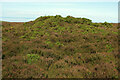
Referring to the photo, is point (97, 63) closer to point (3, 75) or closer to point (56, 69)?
point (56, 69)

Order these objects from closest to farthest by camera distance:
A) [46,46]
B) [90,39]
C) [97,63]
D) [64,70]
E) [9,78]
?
[9,78], [64,70], [97,63], [46,46], [90,39]

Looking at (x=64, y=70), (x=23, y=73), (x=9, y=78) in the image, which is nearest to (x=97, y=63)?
(x=64, y=70)

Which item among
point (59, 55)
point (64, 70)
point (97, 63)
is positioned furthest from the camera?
point (59, 55)

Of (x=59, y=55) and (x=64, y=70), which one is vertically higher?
(x=59, y=55)

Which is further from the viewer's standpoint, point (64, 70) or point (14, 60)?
point (14, 60)

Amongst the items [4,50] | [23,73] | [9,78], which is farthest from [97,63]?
[4,50]

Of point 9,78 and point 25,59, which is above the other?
point 25,59

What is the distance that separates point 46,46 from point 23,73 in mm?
5631

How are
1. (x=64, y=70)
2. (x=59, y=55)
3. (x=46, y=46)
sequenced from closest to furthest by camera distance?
1. (x=64, y=70)
2. (x=59, y=55)
3. (x=46, y=46)

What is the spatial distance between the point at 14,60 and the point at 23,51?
1945mm

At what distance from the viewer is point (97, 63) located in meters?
9.01

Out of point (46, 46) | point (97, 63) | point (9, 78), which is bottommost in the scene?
point (9, 78)

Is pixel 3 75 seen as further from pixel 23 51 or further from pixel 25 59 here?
pixel 23 51

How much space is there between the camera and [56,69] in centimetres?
810
